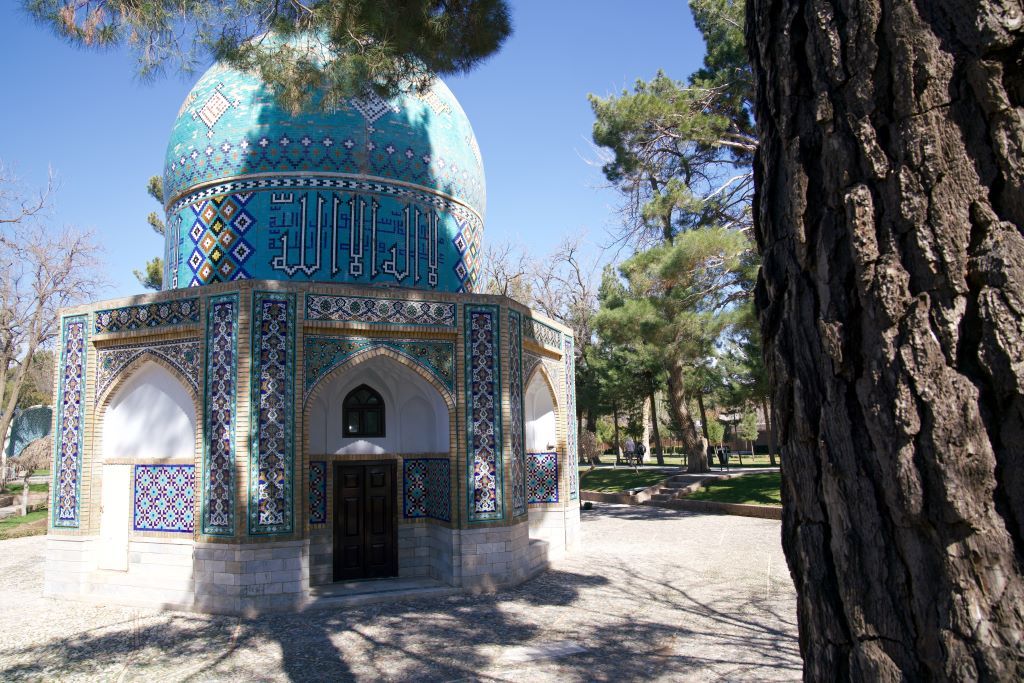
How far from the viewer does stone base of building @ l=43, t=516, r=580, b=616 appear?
784 cm

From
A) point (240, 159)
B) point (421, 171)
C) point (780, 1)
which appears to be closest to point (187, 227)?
point (240, 159)

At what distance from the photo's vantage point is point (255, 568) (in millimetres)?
7844

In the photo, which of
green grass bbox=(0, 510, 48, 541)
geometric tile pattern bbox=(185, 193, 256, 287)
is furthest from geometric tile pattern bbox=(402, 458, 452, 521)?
green grass bbox=(0, 510, 48, 541)

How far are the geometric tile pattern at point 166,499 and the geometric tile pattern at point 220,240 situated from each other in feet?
8.77

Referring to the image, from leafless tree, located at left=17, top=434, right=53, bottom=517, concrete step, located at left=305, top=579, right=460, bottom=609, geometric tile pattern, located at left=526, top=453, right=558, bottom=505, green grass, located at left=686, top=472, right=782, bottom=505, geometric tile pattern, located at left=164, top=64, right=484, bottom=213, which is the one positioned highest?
geometric tile pattern, located at left=164, top=64, right=484, bottom=213

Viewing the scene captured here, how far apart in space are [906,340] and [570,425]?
1097cm

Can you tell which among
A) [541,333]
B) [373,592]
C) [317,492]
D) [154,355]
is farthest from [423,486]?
[154,355]

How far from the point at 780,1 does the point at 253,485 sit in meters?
7.62

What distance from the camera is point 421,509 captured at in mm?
9750

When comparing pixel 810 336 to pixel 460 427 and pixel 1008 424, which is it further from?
pixel 460 427

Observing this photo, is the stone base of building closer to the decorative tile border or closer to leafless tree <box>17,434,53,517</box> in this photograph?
the decorative tile border

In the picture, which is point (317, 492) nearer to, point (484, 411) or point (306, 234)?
point (484, 411)

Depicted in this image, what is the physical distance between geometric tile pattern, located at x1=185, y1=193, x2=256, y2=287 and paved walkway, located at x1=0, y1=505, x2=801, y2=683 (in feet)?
14.3

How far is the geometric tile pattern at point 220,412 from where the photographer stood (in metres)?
7.99
